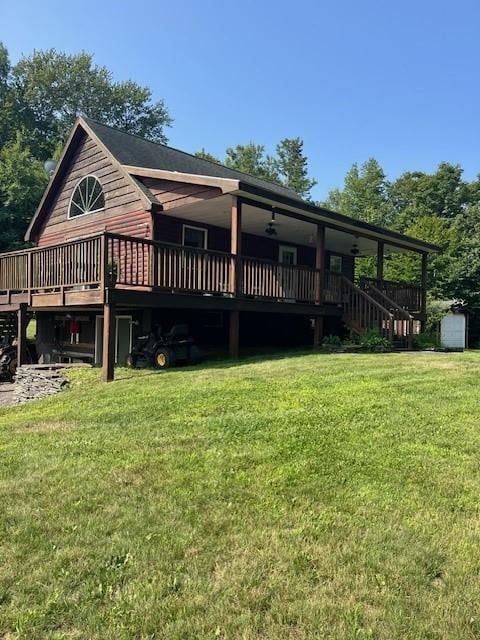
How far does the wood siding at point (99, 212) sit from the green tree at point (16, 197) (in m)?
10.5

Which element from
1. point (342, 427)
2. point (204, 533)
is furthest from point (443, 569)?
point (342, 427)

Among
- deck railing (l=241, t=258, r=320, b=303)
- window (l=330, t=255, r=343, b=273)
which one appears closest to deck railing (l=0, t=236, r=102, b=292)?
deck railing (l=241, t=258, r=320, b=303)

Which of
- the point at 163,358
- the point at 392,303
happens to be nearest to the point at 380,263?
the point at 392,303

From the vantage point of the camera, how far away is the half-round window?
Result: 48.6ft

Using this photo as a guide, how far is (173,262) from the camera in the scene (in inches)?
405

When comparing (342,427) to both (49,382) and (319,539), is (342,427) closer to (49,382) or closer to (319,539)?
(319,539)

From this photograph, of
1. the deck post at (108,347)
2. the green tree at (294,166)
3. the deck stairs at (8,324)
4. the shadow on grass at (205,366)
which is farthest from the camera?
the green tree at (294,166)

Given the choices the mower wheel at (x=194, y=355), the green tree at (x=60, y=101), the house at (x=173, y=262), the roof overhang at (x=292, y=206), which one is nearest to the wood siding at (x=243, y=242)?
the house at (x=173, y=262)

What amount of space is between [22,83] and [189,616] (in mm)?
52041

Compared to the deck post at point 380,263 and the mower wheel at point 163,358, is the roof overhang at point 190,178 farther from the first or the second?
the deck post at point 380,263

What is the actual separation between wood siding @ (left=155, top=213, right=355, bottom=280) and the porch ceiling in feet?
0.51

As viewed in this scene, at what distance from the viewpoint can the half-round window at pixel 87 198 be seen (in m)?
14.8

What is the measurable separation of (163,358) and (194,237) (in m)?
4.86

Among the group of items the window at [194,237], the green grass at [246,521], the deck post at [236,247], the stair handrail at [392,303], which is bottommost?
the green grass at [246,521]
